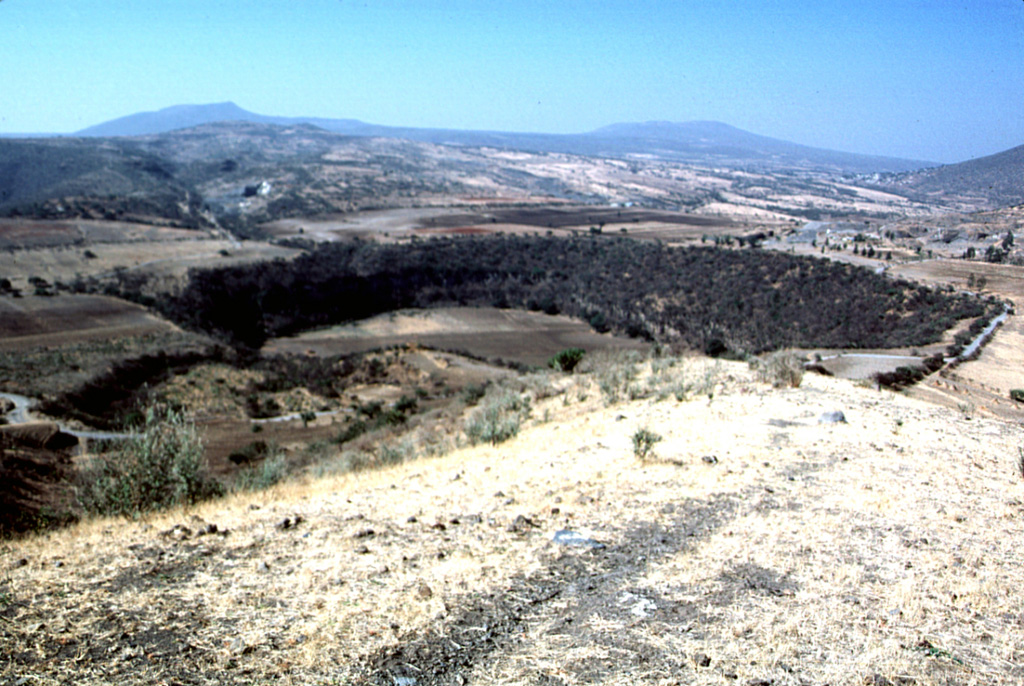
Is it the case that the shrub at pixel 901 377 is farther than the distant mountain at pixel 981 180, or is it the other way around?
the distant mountain at pixel 981 180

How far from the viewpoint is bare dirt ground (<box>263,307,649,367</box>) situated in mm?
53062

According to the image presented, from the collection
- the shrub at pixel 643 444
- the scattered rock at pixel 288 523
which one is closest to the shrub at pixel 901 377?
the shrub at pixel 643 444

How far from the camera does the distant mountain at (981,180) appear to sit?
52.6ft

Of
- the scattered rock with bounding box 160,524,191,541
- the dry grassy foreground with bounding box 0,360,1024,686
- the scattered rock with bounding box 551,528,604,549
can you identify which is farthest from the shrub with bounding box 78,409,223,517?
the scattered rock with bounding box 551,528,604,549

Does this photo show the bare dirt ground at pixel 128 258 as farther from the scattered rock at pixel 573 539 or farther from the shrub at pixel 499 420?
the scattered rock at pixel 573 539

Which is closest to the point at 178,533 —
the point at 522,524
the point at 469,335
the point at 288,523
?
the point at 288,523

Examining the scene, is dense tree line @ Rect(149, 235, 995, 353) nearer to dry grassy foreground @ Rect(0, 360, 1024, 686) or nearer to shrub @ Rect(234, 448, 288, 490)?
dry grassy foreground @ Rect(0, 360, 1024, 686)

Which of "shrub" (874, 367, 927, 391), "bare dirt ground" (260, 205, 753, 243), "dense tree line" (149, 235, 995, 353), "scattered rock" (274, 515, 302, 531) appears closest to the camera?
"scattered rock" (274, 515, 302, 531)

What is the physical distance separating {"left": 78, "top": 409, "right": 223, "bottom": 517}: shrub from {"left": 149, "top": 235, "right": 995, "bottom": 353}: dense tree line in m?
20.4

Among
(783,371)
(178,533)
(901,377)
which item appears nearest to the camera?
(178,533)

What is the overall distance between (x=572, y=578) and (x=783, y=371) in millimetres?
11862

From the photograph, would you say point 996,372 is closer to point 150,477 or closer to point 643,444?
point 643,444

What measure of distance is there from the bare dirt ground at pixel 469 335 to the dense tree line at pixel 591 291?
2151mm

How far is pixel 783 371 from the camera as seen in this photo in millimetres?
16656
